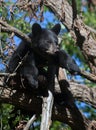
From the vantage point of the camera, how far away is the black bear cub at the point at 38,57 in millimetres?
6074

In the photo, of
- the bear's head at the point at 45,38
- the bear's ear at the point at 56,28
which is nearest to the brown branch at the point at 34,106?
the bear's head at the point at 45,38

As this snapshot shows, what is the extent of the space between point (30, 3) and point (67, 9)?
28.8 inches

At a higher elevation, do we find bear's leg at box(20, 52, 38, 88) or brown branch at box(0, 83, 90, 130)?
bear's leg at box(20, 52, 38, 88)

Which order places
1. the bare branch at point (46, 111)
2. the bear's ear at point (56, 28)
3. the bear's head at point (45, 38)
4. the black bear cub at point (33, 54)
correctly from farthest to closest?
the bear's ear at point (56, 28), the bear's head at point (45, 38), the black bear cub at point (33, 54), the bare branch at point (46, 111)

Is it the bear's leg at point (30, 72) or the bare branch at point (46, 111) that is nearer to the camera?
the bare branch at point (46, 111)

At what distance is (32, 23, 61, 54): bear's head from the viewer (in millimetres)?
6493

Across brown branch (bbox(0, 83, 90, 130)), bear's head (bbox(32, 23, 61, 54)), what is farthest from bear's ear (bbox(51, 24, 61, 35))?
brown branch (bbox(0, 83, 90, 130))

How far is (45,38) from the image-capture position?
6789 millimetres

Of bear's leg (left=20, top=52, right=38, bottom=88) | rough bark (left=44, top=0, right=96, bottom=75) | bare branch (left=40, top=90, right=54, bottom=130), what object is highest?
rough bark (left=44, top=0, right=96, bottom=75)

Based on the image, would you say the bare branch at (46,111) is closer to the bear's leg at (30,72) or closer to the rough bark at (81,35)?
the bear's leg at (30,72)

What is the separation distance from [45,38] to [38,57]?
0.41 m

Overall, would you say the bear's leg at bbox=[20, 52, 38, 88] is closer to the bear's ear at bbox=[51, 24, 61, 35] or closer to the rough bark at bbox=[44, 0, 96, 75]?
the rough bark at bbox=[44, 0, 96, 75]

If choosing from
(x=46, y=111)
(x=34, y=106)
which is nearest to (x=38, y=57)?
(x=34, y=106)

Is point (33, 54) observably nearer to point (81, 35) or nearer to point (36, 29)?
point (36, 29)
